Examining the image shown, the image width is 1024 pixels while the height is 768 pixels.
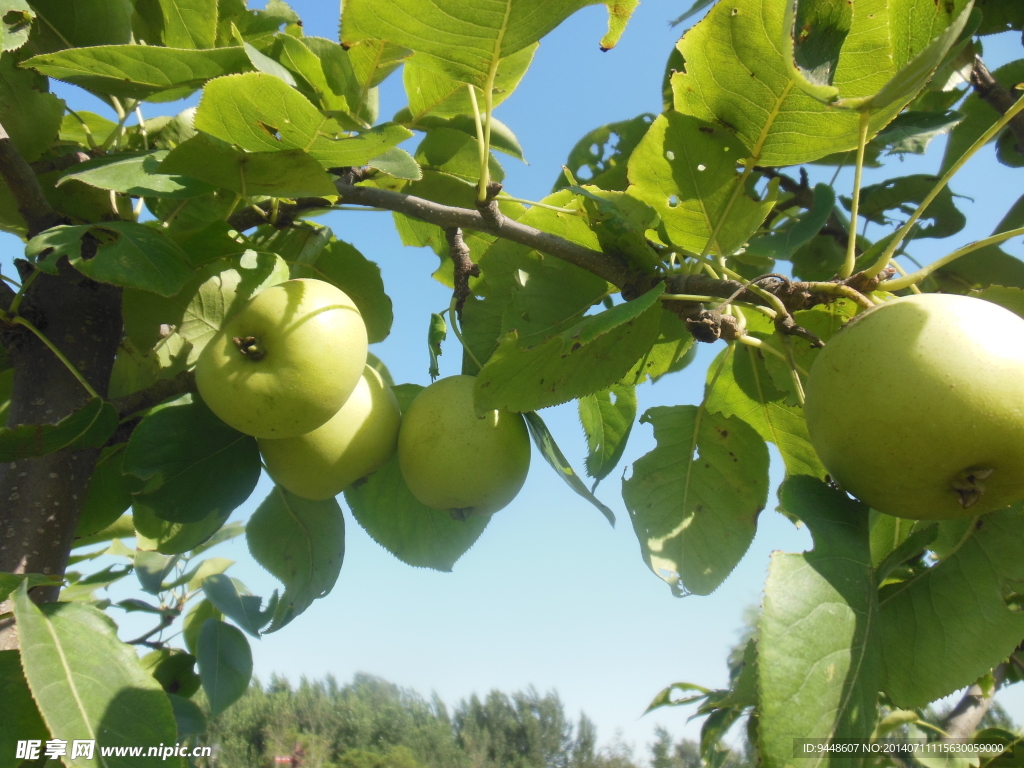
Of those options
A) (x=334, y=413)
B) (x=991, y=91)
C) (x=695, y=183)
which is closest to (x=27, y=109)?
(x=334, y=413)

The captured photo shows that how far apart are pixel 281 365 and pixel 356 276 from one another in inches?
18.0

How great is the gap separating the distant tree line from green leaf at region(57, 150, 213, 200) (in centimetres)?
2223

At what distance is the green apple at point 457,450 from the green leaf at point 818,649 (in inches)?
22.6

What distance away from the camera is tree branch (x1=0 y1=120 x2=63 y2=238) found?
127cm

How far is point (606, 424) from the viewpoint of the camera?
60.6 inches

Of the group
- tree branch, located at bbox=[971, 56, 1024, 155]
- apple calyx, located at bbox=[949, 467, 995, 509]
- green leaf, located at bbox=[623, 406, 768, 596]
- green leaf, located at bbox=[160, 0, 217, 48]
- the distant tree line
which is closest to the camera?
apple calyx, located at bbox=[949, 467, 995, 509]

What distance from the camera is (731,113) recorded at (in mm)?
1206

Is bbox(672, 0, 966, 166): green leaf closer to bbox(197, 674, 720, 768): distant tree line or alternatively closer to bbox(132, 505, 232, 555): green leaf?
bbox(132, 505, 232, 555): green leaf

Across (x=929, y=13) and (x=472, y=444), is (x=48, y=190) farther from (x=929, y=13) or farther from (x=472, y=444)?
(x=929, y=13)

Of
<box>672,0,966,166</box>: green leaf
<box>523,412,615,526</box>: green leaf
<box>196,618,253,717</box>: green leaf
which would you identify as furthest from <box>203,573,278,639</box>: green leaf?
<box>672,0,966,166</box>: green leaf

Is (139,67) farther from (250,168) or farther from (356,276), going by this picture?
(356,276)

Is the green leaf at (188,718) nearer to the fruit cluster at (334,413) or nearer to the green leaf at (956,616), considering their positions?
the fruit cluster at (334,413)

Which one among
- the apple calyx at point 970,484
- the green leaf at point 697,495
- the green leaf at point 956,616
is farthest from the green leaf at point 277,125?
the green leaf at point 956,616

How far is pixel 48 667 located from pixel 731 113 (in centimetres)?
136
